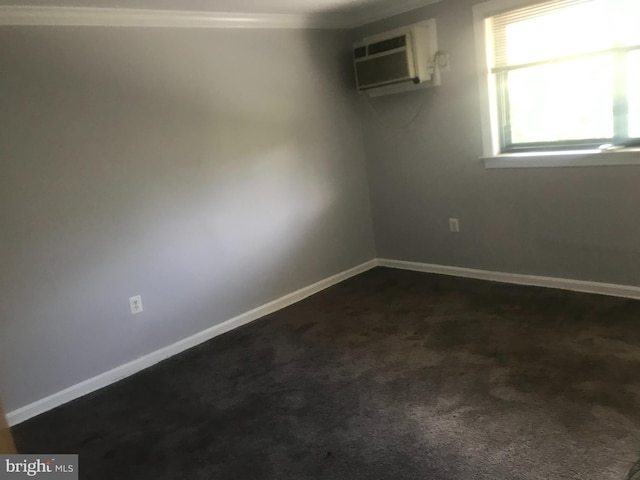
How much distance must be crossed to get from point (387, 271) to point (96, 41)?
9.02ft

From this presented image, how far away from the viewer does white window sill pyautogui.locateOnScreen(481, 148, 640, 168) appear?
321cm

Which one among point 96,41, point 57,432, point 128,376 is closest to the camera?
point 57,432

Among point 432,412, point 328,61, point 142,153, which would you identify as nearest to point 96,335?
point 142,153

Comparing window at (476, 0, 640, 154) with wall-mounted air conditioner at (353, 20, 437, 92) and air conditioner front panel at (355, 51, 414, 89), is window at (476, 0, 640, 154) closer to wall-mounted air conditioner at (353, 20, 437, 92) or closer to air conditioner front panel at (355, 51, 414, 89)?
wall-mounted air conditioner at (353, 20, 437, 92)

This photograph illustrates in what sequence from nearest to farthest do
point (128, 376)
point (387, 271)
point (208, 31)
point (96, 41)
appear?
point (96, 41)
point (128, 376)
point (208, 31)
point (387, 271)

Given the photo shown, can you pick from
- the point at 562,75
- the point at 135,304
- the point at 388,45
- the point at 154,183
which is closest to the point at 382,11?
the point at 388,45

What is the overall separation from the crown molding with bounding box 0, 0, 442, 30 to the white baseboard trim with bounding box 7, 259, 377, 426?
1941mm

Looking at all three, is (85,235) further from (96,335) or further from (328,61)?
(328,61)

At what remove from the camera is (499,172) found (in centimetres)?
381

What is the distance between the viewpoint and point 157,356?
3.44 m
